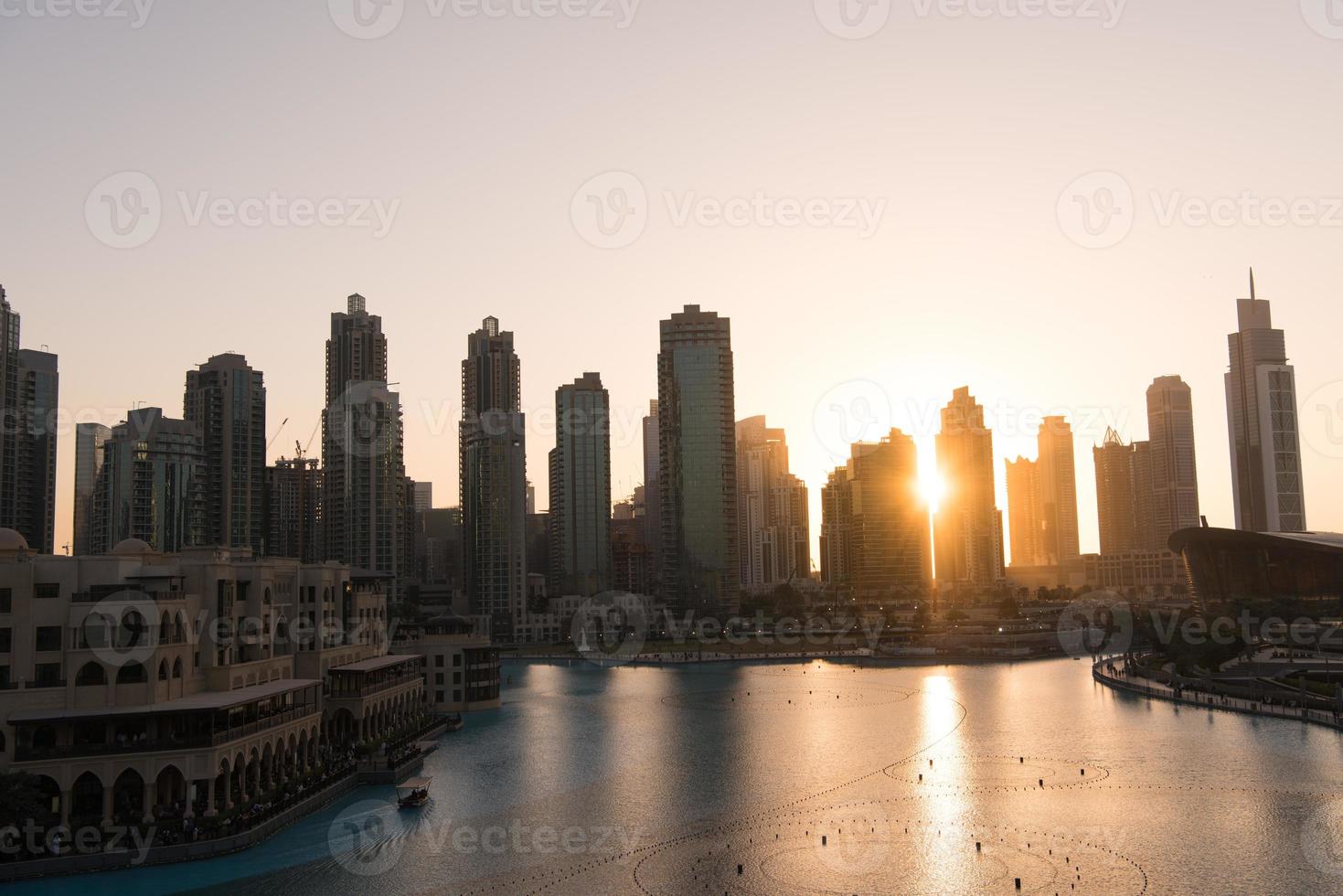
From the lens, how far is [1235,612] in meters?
140

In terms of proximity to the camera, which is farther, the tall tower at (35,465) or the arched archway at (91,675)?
the tall tower at (35,465)

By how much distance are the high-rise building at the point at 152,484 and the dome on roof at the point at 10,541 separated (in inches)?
5129

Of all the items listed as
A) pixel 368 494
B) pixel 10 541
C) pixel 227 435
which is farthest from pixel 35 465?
pixel 10 541

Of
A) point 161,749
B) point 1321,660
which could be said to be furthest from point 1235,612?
point 161,749

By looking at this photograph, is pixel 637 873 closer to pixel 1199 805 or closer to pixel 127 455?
pixel 1199 805

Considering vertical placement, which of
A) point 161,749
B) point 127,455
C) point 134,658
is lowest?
point 161,749

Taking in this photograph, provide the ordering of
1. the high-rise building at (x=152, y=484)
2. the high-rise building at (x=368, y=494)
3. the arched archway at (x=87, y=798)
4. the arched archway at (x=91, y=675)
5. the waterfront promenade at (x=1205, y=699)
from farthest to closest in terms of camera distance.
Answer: the high-rise building at (x=368, y=494), the high-rise building at (x=152, y=484), the waterfront promenade at (x=1205, y=699), the arched archway at (x=91, y=675), the arched archway at (x=87, y=798)

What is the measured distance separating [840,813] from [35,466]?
154 metres

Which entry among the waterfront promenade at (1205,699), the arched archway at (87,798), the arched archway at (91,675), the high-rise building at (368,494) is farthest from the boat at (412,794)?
the high-rise building at (368,494)

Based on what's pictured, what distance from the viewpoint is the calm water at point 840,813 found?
42.8 meters

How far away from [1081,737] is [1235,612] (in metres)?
75.2

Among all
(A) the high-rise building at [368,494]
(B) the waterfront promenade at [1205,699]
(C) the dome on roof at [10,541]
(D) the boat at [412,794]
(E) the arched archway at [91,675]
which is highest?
(A) the high-rise building at [368,494]

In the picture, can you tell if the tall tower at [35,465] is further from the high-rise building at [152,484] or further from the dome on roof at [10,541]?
the dome on roof at [10,541]

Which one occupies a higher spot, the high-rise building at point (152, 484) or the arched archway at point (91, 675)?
the high-rise building at point (152, 484)
